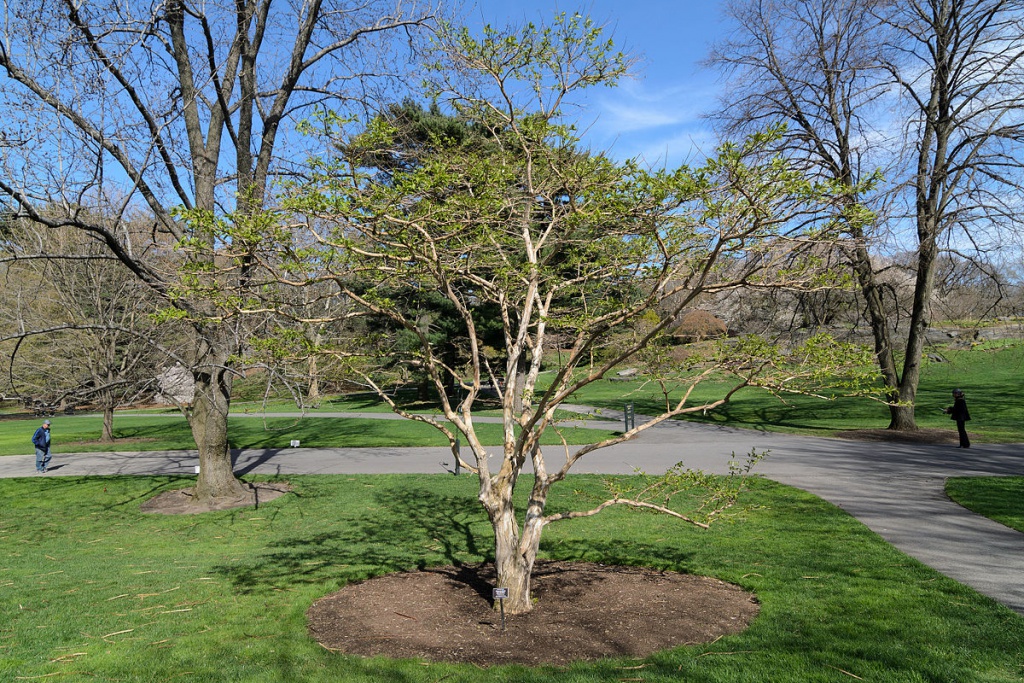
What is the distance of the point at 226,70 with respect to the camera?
11.2 m

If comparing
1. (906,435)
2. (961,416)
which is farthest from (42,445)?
(906,435)

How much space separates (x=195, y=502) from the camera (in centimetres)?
1106

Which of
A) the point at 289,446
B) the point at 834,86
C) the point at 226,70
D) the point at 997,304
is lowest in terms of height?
the point at 289,446

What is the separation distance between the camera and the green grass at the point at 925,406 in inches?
744

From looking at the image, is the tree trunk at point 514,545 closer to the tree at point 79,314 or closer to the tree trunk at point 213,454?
the tree trunk at point 213,454

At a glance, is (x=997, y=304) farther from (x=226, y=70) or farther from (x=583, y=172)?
(x=226, y=70)

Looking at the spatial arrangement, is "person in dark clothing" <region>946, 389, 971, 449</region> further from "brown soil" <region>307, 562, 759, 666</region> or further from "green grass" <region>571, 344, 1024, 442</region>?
"brown soil" <region>307, 562, 759, 666</region>

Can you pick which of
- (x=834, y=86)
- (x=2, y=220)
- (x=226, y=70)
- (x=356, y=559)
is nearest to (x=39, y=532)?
(x=2, y=220)

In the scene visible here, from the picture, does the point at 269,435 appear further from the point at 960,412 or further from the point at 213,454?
the point at 960,412

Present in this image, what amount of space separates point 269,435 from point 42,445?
740cm

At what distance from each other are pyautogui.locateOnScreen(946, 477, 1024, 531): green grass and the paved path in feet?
0.61

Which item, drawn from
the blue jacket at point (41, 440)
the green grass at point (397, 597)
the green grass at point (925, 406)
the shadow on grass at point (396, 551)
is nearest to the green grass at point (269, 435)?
the blue jacket at point (41, 440)

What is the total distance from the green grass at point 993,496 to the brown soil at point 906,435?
18.3 feet

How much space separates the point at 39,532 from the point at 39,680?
6.48m
